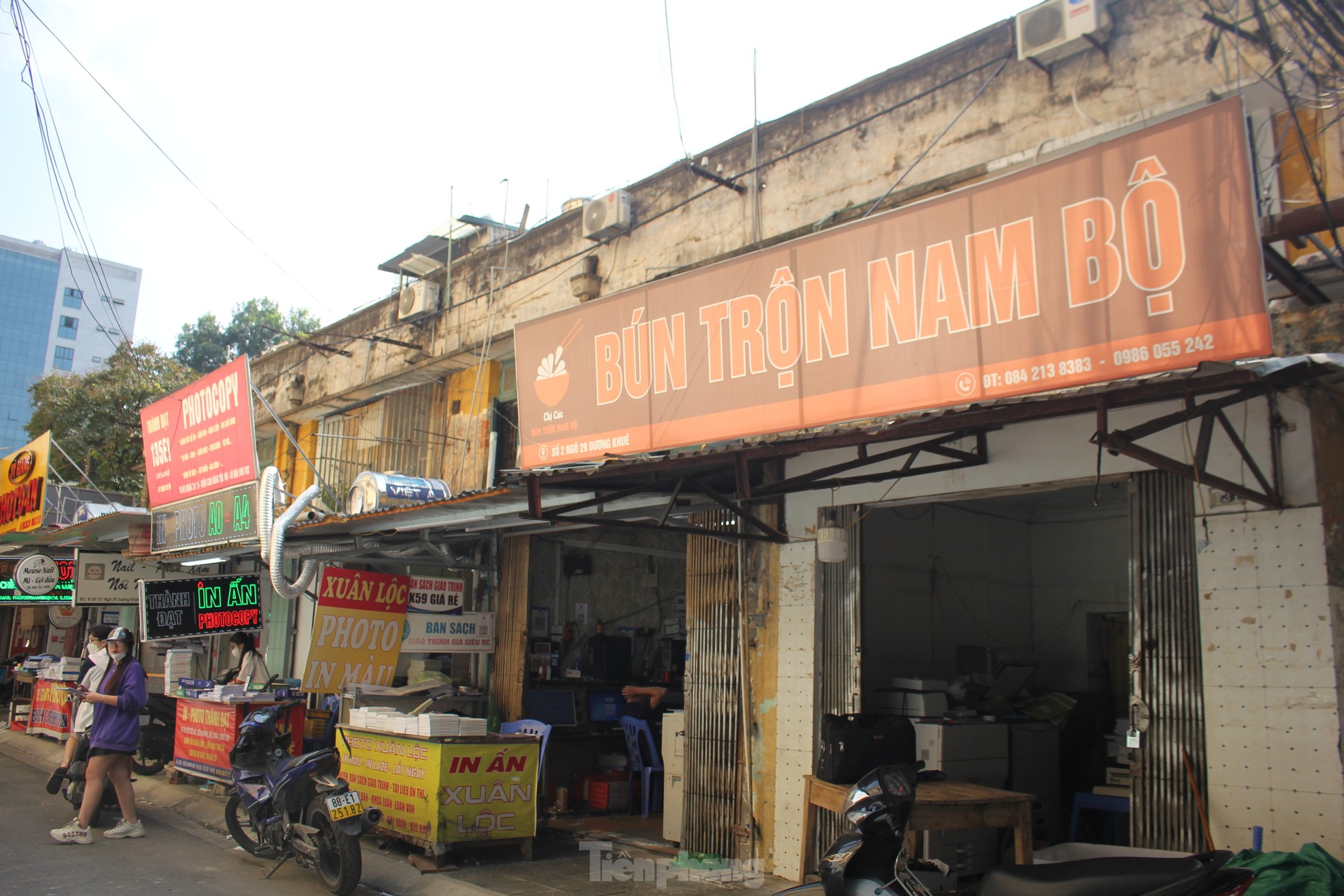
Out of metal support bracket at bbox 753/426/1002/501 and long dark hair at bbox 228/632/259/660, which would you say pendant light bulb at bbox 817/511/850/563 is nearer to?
metal support bracket at bbox 753/426/1002/501

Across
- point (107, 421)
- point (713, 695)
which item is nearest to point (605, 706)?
point (713, 695)

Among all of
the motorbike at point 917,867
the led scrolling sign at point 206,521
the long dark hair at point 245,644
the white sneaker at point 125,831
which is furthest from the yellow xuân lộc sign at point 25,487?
the motorbike at point 917,867

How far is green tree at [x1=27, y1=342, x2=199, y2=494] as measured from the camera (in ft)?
85.7

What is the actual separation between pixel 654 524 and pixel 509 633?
4383 mm

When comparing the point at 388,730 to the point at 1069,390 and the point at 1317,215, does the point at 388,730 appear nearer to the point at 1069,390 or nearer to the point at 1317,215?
the point at 1069,390

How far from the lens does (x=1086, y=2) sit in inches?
276

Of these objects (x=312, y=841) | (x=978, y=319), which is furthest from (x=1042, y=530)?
(x=312, y=841)

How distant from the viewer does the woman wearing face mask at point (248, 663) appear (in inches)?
484

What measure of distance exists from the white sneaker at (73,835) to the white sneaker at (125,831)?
26 cm

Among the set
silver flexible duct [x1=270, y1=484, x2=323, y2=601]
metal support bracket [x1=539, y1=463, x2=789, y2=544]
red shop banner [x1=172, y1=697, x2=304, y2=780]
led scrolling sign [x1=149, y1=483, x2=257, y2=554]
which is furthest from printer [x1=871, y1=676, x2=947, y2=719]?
led scrolling sign [x1=149, y1=483, x2=257, y2=554]

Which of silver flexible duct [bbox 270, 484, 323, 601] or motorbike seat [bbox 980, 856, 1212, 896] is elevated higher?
silver flexible duct [bbox 270, 484, 323, 601]

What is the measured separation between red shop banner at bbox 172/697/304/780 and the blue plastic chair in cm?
364

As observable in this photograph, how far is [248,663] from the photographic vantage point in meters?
12.4

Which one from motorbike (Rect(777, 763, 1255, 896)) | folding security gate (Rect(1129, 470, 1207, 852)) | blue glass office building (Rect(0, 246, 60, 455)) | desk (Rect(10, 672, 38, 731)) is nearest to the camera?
motorbike (Rect(777, 763, 1255, 896))
